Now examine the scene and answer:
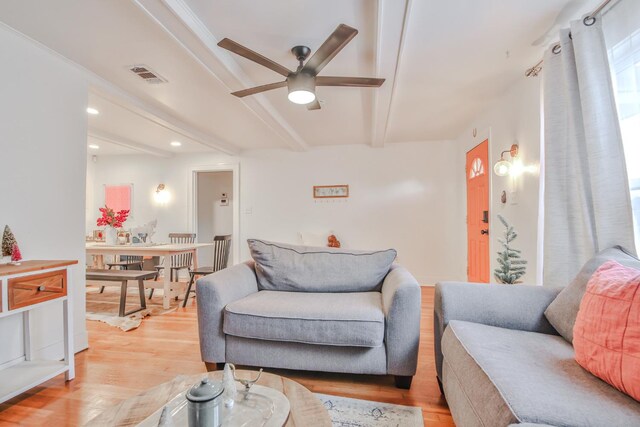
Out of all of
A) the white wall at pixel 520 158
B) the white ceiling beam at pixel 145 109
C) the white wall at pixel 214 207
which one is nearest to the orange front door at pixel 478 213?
the white wall at pixel 520 158

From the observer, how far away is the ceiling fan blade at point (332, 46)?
1.68 meters

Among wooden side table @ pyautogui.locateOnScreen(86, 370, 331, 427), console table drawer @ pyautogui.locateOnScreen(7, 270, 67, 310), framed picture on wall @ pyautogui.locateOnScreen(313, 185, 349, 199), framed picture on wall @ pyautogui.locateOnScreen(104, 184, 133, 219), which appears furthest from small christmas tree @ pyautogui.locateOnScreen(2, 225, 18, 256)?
framed picture on wall @ pyautogui.locateOnScreen(104, 184, 133, 219)

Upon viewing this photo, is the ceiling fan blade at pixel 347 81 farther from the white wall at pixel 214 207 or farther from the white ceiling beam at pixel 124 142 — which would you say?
the white wall at pixel 214 207

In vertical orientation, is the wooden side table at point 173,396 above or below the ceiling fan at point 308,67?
below

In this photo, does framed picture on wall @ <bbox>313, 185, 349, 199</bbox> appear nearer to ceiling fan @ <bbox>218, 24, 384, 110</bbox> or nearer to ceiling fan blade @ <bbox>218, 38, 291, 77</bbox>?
ceiling fan @ <bbox>218, 24, 384, 110</bbox>

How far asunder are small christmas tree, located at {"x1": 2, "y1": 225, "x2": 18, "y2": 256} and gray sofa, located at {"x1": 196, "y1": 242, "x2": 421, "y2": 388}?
1165 mm

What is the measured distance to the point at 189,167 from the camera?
5566 millimetres

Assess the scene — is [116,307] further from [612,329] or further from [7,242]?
[612,329]

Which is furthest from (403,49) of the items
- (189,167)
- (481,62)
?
(189,167)

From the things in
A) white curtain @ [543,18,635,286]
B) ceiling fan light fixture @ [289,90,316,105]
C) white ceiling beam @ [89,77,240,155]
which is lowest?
white curtain @ [543,18,635,286]

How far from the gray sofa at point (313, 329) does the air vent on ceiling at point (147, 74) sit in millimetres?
1813

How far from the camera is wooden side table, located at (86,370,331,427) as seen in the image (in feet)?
3.01

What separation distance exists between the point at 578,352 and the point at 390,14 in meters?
1.90

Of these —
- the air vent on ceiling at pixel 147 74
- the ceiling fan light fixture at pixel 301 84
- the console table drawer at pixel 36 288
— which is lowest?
the console table drawer at pixel 36 288
